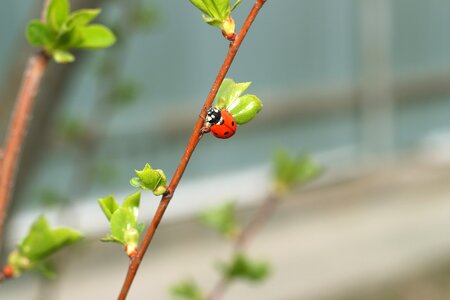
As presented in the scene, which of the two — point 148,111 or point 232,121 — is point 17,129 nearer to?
point 232,121

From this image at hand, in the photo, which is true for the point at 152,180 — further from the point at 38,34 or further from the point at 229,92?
the point at 38,34

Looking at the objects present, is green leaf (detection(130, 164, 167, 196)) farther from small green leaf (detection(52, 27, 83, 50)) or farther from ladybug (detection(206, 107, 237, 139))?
small green leaf (detection(52, 27, 83, 50))

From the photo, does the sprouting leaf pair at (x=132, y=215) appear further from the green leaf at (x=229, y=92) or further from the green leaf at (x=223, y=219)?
the green leaf at (x=223, y=219)

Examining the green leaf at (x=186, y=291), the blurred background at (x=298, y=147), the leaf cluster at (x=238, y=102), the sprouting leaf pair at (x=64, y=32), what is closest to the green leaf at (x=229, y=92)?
the leaf cluster at (x=238, y=102)

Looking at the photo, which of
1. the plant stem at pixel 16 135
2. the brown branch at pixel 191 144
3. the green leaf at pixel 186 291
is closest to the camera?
the brown branch at pixel 191 144

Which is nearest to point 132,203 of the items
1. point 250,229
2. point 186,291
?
point 186,291

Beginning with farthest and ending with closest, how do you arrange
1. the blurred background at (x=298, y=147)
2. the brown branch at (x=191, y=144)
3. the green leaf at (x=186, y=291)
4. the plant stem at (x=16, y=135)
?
the blurred background at (x=298, y=147) < the green leaf at (x=186, y=291) < the plant stem at (x=16, y=135) < the brown branch at (x=191, y=144)

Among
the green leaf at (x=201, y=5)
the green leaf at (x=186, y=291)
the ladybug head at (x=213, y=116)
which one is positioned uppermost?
the green leaf at (x=201, y=5)
